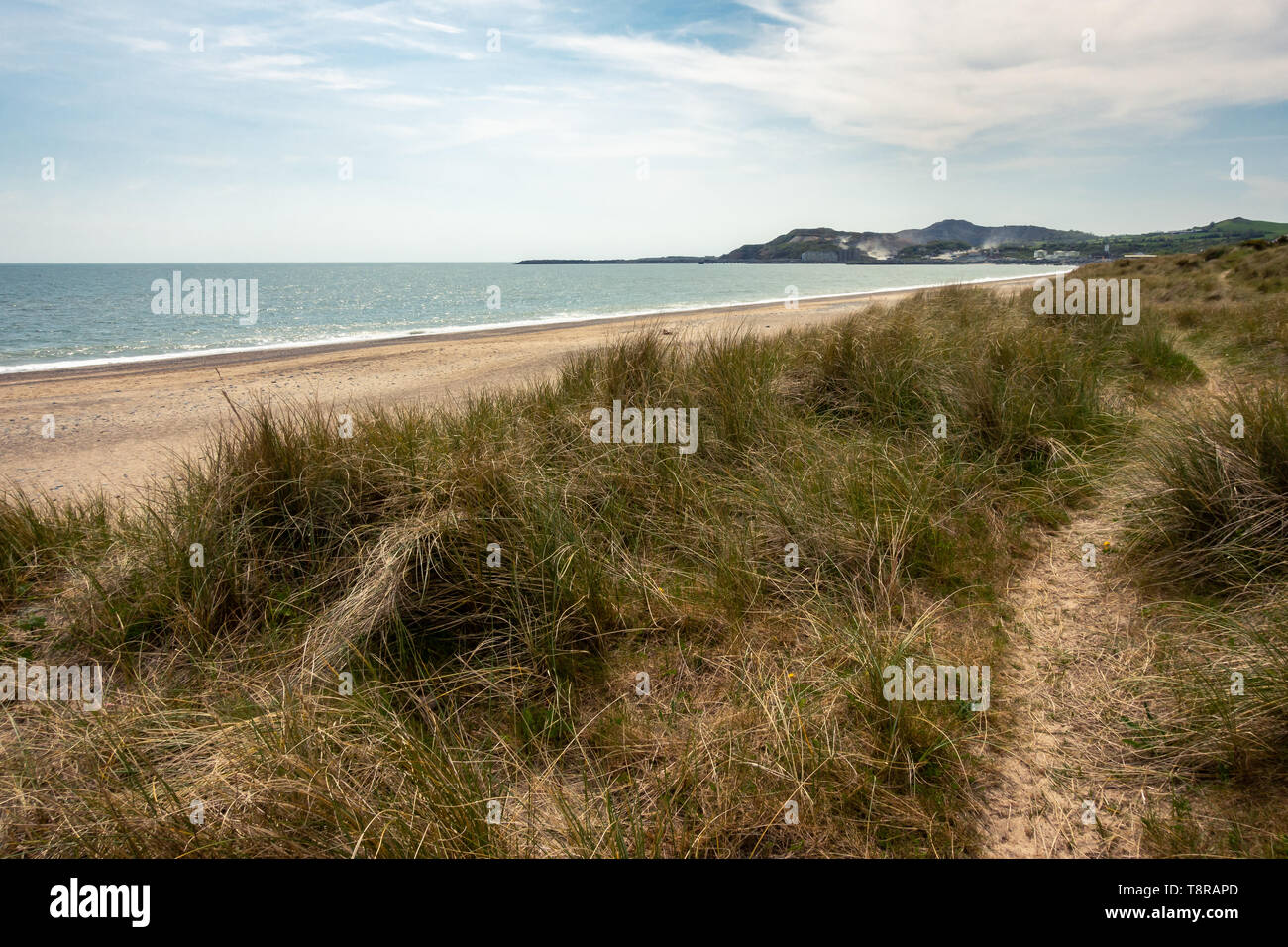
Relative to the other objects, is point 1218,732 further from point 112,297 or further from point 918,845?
point 112,297

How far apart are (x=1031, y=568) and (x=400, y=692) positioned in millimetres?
3587

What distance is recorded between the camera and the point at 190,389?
13289mm

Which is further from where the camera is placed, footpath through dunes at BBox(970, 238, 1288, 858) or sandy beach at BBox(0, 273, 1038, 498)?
sandy beach at BBox(0, 273, 1038, 498)

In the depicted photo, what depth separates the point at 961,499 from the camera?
438 cm

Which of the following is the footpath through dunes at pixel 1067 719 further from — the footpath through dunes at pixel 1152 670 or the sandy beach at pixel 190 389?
the sandy beach at pixel 190 389

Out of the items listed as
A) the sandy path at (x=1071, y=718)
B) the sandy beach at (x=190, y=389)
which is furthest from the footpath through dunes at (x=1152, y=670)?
the sandy beach at (x=190, y=389)

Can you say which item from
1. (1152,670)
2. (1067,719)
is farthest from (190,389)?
(1152,670)

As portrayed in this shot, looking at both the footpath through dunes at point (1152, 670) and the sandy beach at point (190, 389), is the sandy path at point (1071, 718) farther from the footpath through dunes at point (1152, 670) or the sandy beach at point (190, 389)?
the sandy beach at point (190, 389)

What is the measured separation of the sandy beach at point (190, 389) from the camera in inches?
311

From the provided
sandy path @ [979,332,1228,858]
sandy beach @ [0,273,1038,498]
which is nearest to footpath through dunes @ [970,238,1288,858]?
sandy path @ [979,332,1228,858]

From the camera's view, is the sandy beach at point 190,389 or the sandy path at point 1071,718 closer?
the sandy path at point 1071,718

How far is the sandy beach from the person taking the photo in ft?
25.9

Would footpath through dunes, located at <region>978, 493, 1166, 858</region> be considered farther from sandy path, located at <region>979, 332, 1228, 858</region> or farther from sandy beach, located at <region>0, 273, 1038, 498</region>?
sandy beach, located at <region>0, 273, 1038, 498</region>

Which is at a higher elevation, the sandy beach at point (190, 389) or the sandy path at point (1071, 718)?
the sandy beach at point (190, 389)
